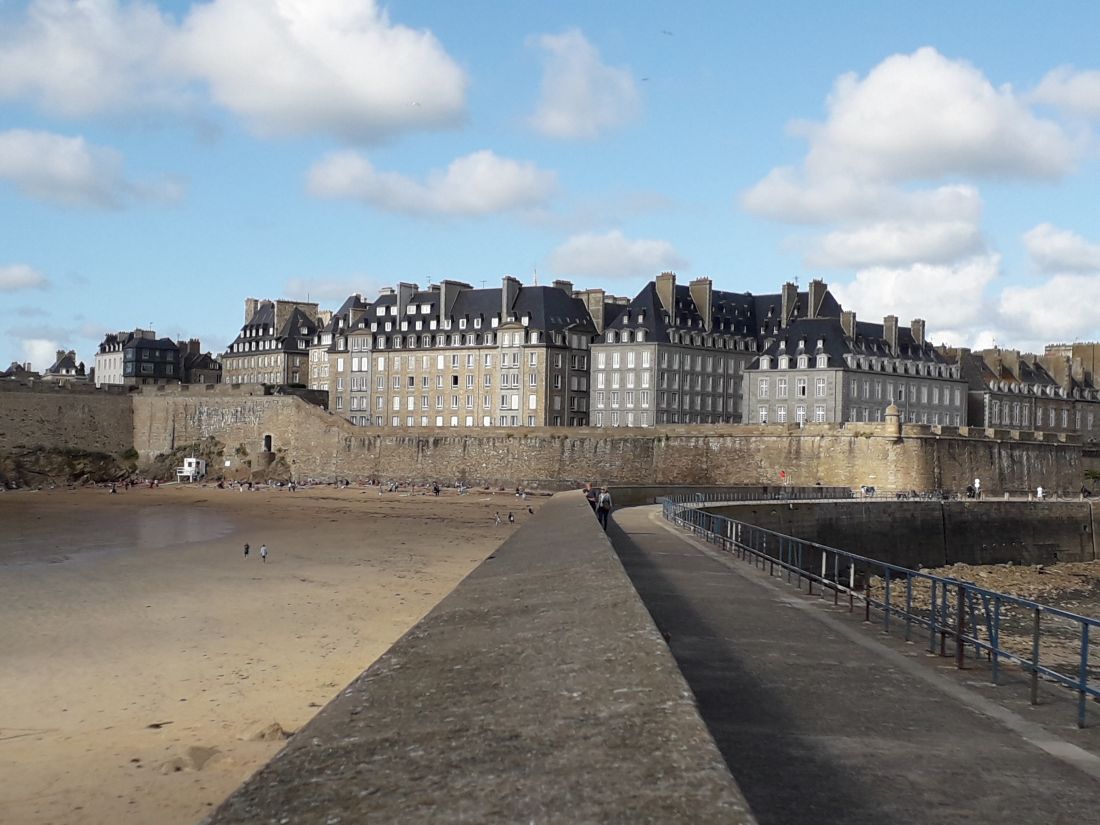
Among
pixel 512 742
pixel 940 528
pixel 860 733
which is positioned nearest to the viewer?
pixel 512 742

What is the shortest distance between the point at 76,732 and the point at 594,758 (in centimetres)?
981

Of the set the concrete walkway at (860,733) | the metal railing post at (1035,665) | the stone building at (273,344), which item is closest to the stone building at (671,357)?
the stone building at (273,344)

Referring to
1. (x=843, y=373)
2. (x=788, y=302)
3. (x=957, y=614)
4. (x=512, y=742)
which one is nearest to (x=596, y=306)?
(x=788, y=302)

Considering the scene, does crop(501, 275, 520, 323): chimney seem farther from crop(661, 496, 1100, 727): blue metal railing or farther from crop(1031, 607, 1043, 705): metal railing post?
crop(1031, 607, 1043, 705): metal railing post

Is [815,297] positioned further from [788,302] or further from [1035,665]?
[1035,665]

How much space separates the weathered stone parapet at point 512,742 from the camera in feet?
12.2

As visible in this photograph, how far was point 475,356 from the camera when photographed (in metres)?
68.2

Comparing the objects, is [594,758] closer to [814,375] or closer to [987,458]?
[987,458]

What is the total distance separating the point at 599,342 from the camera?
65938mm

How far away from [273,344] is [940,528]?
6332cm

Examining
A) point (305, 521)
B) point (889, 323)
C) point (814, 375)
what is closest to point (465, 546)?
point (305, 521)

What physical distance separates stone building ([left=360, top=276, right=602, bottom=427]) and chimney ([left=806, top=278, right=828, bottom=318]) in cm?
1406

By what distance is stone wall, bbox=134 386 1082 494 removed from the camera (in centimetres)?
4969

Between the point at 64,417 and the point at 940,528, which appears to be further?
the point at 64,417
